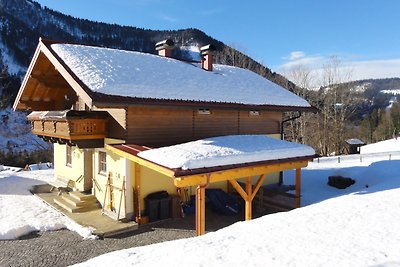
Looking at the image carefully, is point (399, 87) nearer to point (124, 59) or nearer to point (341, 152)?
point (341, 152)

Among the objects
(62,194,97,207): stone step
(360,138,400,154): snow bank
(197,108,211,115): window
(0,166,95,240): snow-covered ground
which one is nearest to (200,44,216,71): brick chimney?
(197,108,211,115): window

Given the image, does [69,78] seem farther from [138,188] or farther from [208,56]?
[208,56]

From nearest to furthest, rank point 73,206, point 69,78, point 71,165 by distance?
point 69,78
point 73,206
point 71,165

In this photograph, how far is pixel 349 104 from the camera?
1426 inches

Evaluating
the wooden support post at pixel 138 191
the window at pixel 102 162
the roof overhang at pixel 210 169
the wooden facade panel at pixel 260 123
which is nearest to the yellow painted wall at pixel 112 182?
the window at pixel 102 162

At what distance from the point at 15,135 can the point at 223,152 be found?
A: 143 feet

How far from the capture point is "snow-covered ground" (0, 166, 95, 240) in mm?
9974

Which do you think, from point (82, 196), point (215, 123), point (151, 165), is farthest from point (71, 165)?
point (151, 165)

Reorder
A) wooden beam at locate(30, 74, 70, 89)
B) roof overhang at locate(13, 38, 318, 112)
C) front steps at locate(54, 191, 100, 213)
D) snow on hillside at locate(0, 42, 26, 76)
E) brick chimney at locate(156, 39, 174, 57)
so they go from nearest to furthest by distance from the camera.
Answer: roof overhang at locate(13, 38, 318, 112) → front steps at locate(54, 191, 100, 213) → wooden beam at locate(30, 74, 70, 89) → brick chimney at locate(156, 39, 174, 57) → snow on hillside at locate(0, 42, 26, 76)

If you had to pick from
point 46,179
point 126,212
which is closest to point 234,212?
point 126,212

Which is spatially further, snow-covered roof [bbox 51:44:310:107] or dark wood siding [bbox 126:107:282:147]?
dark wood siding [bbox 126:107:282:147]

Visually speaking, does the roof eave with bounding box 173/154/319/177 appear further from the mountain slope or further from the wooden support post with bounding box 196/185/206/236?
the mountain slope

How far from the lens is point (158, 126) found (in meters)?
11.7

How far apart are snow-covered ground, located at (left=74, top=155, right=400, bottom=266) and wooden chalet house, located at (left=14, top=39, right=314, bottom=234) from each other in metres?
1.95
